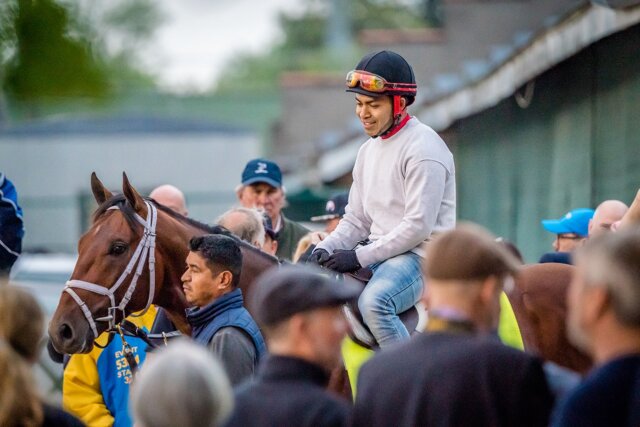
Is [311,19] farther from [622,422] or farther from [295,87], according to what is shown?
[622,422]

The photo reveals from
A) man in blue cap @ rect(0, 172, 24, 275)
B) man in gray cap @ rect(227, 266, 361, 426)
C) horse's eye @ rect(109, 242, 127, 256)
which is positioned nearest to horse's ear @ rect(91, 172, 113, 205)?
horse's eye @ rect(109, 242, 127, 256)

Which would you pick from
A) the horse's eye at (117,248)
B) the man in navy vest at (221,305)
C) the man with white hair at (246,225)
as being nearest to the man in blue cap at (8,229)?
the horse's eye at (117,248)

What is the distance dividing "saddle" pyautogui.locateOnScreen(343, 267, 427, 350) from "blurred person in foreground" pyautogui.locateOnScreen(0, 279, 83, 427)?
2.66 metres

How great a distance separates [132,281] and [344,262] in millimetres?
1225

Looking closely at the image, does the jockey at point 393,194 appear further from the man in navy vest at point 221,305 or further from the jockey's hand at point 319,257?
the man in navy vest at point 221,305

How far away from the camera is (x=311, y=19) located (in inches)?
2721

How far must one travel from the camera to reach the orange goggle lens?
A: 6.86 m

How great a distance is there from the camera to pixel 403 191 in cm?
690

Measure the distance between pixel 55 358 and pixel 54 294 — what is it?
5.38 m

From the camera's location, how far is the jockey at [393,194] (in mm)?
6695

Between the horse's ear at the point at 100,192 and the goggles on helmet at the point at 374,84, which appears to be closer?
the goggles on helmet at the point at 374,84

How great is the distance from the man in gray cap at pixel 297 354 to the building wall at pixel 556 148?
603 cm

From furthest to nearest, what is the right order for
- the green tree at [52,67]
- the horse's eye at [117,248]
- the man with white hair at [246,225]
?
1. the green tree at [52,67]
2. the man with white hair at [246,225]
3. the horse's eye at [117,248]

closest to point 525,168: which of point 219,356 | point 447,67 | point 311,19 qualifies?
point 219,356
